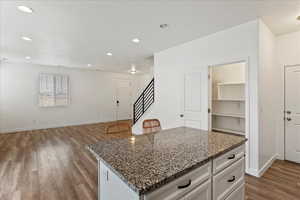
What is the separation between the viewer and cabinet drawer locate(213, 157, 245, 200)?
1314 millimetres

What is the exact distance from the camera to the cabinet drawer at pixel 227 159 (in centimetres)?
130

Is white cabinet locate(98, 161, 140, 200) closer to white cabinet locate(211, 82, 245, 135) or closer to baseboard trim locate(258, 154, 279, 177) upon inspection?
baseboard trim locate(258, 154, 279, 177)

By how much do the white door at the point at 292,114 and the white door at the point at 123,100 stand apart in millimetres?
7146

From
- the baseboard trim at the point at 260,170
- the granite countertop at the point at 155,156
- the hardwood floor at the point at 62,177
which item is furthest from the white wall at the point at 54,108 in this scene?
the baseboard trim at the point at 260,170

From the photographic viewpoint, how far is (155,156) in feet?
4.01

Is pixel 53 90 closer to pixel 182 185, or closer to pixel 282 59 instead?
pixel 182 185

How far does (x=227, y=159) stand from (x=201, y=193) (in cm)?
47

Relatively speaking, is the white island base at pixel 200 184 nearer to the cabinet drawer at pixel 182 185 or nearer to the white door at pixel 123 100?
the cabinet drawer at pixel 182 185

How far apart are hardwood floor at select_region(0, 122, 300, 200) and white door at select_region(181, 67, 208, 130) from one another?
142cm

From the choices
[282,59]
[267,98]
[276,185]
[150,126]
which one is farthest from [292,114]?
[150,126]

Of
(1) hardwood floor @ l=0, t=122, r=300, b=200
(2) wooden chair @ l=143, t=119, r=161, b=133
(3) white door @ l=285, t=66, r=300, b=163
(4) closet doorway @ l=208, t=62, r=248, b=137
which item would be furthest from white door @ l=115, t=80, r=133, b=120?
(3) white door @ l=285, t=66, r=300, b=163

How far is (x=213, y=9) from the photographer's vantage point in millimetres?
2348

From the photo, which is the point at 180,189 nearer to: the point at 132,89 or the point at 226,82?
the point at 226,82

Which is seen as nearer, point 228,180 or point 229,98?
point 228,180
